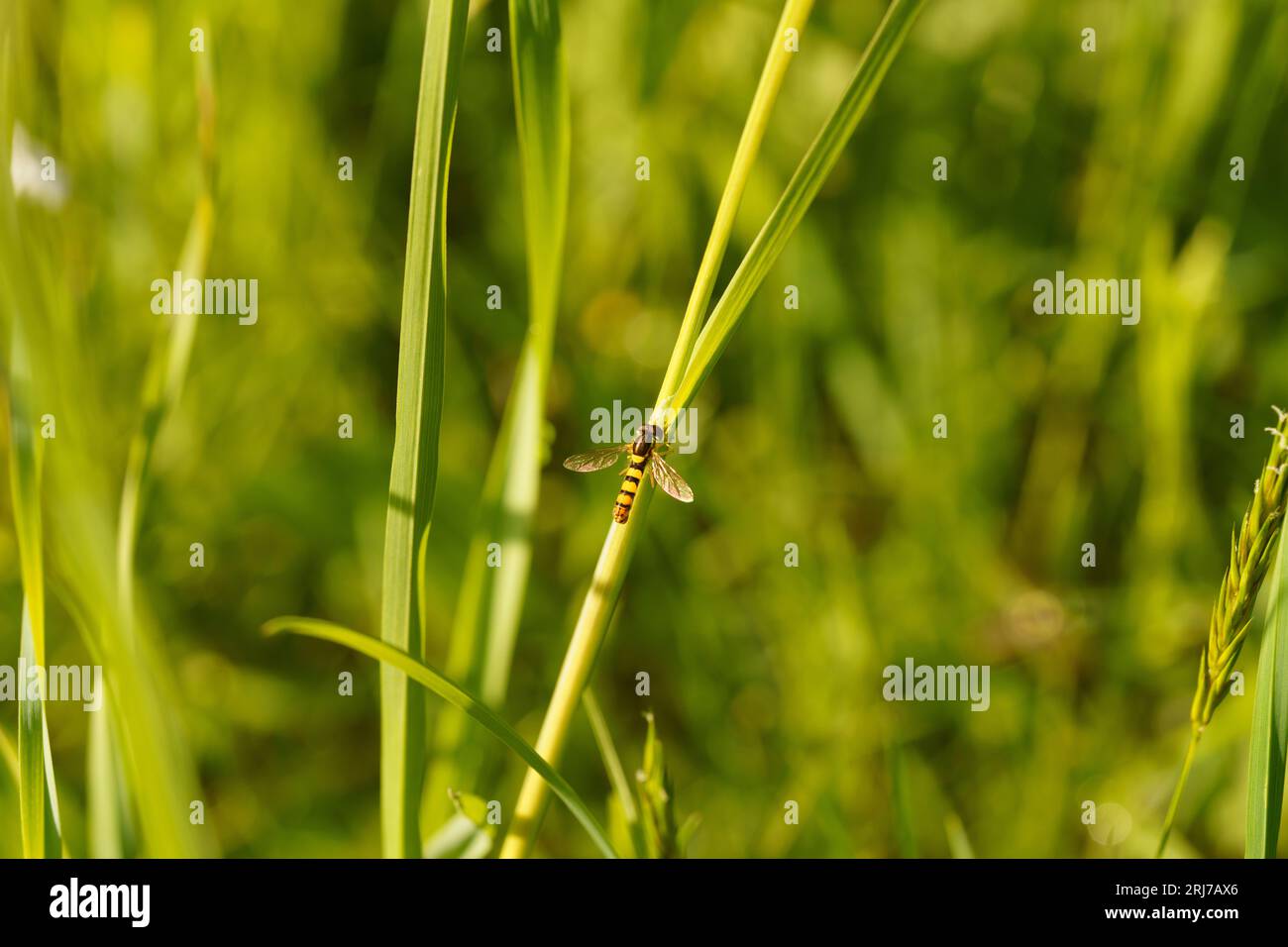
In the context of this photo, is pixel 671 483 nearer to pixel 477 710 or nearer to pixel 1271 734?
pixel 477 710

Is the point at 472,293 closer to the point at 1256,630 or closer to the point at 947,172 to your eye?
the point at 947,172

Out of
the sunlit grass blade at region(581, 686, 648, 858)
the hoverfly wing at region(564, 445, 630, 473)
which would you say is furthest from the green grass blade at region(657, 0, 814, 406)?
the hoverfly wing at region(564, 445, 630, 473)

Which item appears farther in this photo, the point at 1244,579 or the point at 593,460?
the point at 593,460

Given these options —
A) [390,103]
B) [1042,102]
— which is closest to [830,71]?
[1042,102]

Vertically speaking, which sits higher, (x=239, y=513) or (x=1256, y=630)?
(x=239, y=513)

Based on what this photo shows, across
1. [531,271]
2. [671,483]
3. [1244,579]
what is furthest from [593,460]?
[1244,579]

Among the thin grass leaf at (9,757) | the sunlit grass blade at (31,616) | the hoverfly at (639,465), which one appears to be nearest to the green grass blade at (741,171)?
the hoverfly at (639,465)

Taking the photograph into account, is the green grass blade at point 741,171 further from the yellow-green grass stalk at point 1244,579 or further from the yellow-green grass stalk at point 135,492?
the yellow-green grass stalk at point 135,492
